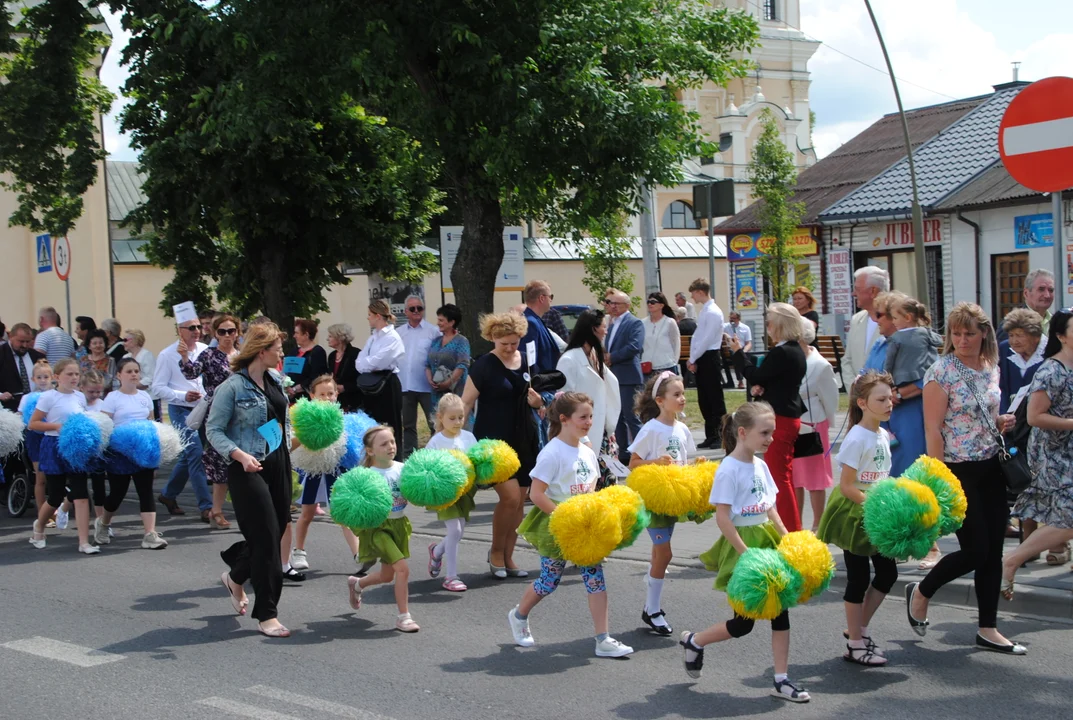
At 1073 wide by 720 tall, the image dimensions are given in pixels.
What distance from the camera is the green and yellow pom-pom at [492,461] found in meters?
7.88

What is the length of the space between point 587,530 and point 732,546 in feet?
2.56

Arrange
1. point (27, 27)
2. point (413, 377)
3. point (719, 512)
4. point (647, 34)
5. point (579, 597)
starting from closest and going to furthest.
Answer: point (719, 512), point (579, 597), point (413, 377), point (647, 34), point (27, 27)

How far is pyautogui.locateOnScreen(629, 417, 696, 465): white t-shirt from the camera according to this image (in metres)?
7.22

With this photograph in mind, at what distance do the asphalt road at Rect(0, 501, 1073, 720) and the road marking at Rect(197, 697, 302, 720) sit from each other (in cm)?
2

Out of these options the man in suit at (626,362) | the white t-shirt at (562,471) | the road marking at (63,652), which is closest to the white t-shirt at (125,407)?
the road marking at (63,652)

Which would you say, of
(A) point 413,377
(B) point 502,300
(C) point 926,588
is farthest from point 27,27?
(B) point 502,300

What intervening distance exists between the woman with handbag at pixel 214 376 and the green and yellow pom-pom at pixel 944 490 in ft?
16.6

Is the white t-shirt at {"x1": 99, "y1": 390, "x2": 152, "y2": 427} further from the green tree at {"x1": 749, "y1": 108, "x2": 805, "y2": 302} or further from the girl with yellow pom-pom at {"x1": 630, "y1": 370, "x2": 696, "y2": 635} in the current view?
the green tree at {"x1": 749, "y1": 108, "x2": 805, "y2": 302}

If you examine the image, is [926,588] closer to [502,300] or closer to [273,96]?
[273,96]

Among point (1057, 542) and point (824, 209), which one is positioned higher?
point (824, 209)

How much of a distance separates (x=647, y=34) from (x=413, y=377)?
5.04 meters

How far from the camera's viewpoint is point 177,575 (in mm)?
9125

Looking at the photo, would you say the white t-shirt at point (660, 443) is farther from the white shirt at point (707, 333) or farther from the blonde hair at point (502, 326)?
the white shirt at point (707, 333)

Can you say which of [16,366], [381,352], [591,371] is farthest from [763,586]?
[16,366]
